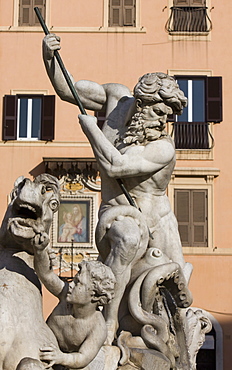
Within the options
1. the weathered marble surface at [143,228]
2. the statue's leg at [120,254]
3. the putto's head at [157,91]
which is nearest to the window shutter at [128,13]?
the weathered marble surface at [143,228]

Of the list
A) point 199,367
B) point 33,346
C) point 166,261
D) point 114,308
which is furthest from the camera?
point 199,367

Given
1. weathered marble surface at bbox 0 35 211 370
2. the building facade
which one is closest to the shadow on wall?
the building facade

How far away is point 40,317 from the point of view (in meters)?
3.69

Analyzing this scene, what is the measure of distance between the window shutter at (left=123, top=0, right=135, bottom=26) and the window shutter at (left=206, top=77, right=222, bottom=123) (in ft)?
10.1

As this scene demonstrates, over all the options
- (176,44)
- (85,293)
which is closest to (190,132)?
(176,44)

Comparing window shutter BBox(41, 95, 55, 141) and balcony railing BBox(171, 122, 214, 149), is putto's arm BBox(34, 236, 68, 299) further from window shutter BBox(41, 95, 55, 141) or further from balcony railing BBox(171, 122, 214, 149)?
window shutter BBox(41, 95, 55, 141)

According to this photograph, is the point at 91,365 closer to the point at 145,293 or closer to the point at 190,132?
the point at 145,293

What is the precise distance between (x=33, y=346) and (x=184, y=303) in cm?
222

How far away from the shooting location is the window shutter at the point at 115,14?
2694 centimetres

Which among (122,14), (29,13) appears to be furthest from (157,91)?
(29,13)

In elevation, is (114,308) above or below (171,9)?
below

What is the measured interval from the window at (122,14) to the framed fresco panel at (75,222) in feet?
17.5

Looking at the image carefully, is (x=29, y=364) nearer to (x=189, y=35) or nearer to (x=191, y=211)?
(x=191, y=211)

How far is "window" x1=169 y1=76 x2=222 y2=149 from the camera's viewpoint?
25.6 meters
